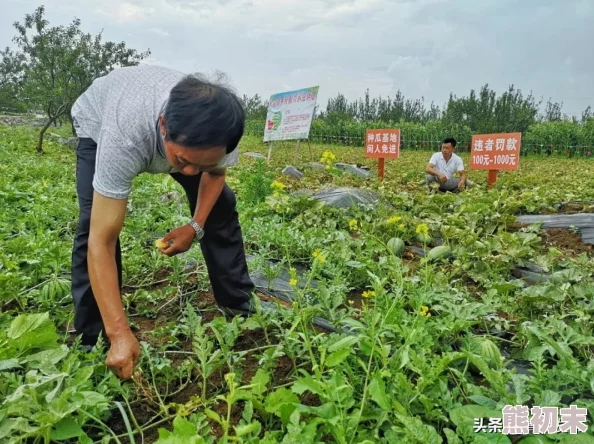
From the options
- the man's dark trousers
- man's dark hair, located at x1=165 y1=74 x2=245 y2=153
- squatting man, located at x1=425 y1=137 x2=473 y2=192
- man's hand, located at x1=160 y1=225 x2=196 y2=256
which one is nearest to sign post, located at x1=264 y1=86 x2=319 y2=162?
squatting man, located at x1=425 y1=137 x2=473 y2=192

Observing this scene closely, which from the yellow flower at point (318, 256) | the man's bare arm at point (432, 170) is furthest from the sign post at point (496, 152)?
the yellow flower at point (318, 256)

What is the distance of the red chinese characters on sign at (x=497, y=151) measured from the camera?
723 centimetres

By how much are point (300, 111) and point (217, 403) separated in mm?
9639

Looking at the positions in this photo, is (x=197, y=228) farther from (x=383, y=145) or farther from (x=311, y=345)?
(x=383, y=145)

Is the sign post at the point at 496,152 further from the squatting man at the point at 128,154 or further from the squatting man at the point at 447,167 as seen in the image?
the squatting man at the point at 128,154

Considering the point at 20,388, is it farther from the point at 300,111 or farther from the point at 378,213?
the point at 300,111

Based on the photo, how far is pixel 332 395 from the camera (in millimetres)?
1540

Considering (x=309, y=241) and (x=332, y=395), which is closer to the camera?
(x=332, y=395)

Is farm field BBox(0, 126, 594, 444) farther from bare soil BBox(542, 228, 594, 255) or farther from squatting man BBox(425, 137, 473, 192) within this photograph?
squatting man BBox(425, 137, 473, 192)

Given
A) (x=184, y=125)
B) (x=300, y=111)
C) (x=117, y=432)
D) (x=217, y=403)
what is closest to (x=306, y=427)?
(x=217, y=403)

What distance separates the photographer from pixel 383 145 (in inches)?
340

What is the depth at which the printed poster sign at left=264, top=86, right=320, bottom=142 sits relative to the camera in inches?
420

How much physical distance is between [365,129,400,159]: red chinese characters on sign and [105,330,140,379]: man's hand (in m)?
7.24

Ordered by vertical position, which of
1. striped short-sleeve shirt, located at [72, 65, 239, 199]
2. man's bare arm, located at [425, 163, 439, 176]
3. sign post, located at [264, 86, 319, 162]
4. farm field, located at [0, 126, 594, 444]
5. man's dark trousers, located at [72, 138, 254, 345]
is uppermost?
sign post, located at [264, 86, 319, 162]
